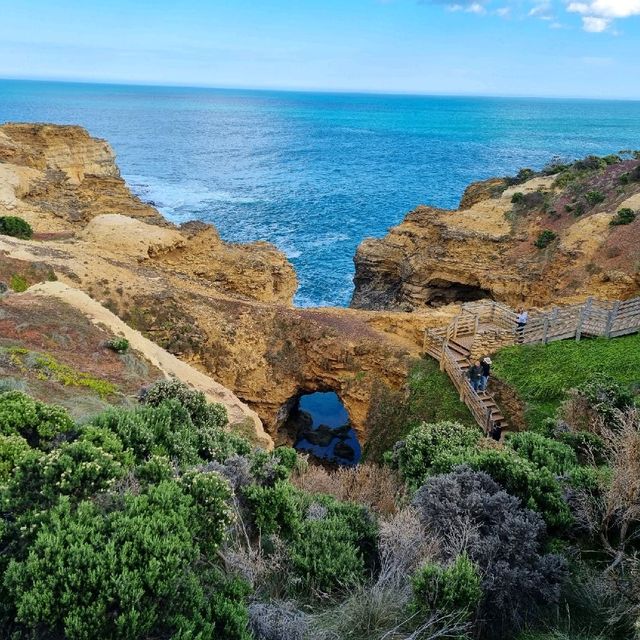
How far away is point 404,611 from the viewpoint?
912 cm

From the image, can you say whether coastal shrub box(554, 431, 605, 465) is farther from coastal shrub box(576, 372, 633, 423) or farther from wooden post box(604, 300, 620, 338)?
wooden post box(604, 300, 620, 338)

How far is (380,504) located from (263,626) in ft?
25.1

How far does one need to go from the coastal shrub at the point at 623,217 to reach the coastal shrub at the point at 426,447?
25421mm

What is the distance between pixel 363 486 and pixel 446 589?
809cm

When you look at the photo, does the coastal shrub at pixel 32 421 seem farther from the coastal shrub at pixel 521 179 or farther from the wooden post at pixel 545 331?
the coastal shrub at pixel 521 179

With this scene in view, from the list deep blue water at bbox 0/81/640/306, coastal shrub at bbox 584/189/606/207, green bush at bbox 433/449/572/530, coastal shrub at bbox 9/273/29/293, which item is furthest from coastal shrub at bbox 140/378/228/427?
coastal shrub at bbox 584/189/606/207

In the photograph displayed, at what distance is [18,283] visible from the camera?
27156mm

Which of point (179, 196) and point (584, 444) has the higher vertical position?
point (179, 196)

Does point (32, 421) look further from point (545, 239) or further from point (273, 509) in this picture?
point (545, 239)

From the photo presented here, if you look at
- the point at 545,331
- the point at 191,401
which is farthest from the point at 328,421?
the point at 191,401

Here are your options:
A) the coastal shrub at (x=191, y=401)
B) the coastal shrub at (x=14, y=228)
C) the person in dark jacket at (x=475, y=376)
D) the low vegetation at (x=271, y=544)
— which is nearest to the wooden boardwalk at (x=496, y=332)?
the person in dark jacket at (x=475, y=376)

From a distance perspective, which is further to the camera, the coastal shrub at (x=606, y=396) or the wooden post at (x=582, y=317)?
the wooden post at (x=582, y=317)

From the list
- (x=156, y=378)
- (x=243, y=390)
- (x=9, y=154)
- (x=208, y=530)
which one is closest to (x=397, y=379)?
(x=243, y=390)

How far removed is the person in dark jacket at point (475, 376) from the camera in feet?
79.5
